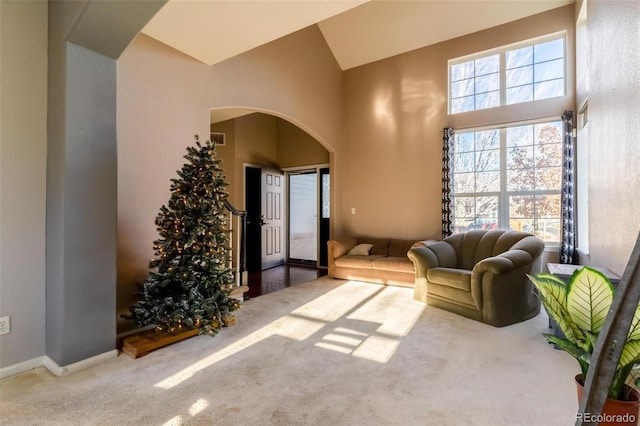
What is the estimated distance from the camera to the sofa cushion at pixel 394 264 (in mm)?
4535

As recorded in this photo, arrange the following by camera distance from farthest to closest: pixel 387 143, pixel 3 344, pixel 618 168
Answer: pixel 387 143 < pixel 618 168 < pixel 3 344

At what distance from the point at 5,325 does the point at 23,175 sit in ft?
3.40

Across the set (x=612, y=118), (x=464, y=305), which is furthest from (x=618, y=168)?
(x=464, y=305)

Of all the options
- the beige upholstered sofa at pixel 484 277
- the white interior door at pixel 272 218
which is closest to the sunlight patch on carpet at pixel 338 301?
the beige upholstered sofa at pixel 484 277

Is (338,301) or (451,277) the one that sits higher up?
Result: (451,277)

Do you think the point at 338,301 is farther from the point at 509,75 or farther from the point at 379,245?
the point at 509,75

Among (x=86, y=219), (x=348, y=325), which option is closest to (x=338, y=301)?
(x=348, y=325)

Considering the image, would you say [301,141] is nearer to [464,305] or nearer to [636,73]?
[464,305]

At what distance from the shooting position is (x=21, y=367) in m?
2.19

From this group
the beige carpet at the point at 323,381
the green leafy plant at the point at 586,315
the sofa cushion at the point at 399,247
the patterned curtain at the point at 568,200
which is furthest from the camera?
the sofa cushion at the point at 399,247

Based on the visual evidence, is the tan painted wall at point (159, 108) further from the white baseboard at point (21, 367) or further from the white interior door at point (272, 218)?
the white interior door at point (272, 218)

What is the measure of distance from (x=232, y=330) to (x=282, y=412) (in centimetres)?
136

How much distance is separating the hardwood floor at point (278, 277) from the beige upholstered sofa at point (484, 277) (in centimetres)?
200

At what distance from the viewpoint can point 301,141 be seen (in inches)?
253
